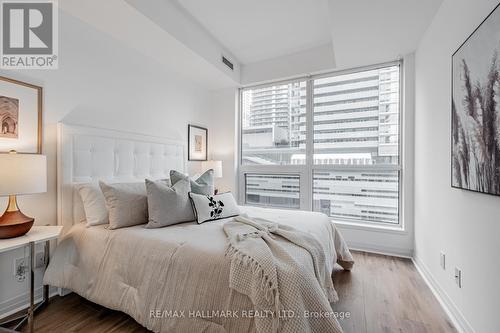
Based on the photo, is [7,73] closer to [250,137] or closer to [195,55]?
[195,55]

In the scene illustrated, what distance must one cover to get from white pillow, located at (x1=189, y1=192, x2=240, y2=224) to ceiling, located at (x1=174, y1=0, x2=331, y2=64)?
2.03 m

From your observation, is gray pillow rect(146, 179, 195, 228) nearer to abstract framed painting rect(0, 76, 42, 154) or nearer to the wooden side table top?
the wooden side table top

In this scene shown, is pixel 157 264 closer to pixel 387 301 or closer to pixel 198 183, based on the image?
pixel 198 183

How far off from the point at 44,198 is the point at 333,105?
3498 millimetres

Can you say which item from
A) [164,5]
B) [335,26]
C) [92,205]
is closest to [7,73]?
[92,205]

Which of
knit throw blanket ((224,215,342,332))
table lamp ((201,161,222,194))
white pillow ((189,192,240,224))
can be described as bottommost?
knit throw blanket ((224,215,342,332))

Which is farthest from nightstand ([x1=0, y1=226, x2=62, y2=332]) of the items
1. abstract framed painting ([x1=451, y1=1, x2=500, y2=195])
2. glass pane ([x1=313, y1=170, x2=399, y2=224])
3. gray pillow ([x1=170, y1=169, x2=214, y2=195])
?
glass pane ([x1=313, y1=170, x2=399, y2=224])

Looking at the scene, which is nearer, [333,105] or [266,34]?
[266,34]

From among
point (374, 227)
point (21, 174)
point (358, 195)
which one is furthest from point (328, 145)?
point (21, 174)

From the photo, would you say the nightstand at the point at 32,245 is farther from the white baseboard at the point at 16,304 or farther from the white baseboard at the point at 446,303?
the white baseboard at the point at 446,303

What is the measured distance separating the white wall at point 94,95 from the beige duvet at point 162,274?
314mm

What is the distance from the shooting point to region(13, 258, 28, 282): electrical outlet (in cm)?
181

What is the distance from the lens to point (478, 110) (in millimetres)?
1381

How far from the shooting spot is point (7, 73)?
69.2 inches
